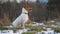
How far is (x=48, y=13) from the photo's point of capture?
518 inches

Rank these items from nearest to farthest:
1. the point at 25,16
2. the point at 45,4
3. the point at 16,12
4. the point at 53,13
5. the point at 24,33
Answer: the point at 24,33 < the point at 25,16 < the point at 16,12 < the point at 53,13 < the point at 45,4

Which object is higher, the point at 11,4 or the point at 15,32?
the point at 11,4

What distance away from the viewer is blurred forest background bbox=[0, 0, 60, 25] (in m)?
10.9

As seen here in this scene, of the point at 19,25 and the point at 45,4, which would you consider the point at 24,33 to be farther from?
the point at 45,4

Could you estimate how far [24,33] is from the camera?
239 inches

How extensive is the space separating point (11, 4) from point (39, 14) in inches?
74.4

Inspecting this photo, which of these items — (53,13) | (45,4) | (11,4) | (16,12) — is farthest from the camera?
(45,4)

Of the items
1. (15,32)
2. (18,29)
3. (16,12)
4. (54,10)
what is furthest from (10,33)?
(54,10)

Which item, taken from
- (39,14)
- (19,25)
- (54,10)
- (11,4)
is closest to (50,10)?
(54,10)

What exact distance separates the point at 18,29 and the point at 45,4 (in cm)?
808

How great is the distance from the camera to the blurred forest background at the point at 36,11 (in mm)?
10870

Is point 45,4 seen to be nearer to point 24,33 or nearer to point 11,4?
point 11,4

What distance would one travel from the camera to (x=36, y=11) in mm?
13000

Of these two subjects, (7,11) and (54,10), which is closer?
(7,11)
